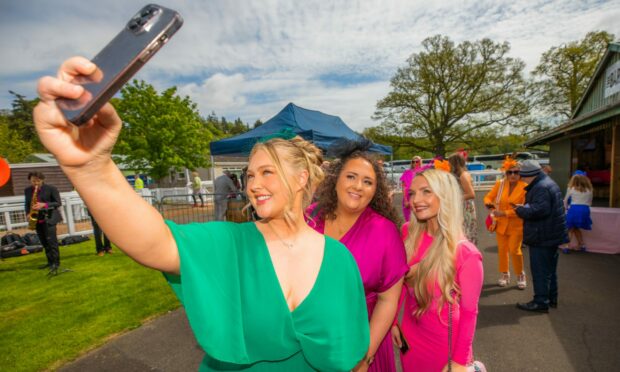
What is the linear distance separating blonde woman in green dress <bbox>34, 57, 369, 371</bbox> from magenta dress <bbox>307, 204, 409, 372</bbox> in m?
0.46

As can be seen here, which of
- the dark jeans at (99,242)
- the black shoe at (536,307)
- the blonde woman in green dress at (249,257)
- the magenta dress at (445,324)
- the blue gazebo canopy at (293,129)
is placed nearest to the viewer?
the blonde woman in green dress at (249,257)

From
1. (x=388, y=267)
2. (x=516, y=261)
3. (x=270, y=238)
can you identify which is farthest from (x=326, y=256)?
(x=516, y=261)

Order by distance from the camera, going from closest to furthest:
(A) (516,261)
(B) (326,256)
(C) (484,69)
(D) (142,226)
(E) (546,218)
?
(D) (142,226) < (B) (326,256) < (E) (546,218) < (A) (516,261) < (C) (484,69)

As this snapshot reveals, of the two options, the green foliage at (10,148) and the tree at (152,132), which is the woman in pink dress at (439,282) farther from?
the green foliage at (10,148)

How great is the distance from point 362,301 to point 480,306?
3951 mm

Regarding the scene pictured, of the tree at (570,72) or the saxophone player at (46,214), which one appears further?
the tree at (570,72)

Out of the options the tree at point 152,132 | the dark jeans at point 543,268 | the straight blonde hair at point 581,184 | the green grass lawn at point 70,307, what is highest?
the tree at point 152,132

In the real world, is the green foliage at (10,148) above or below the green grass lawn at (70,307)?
above

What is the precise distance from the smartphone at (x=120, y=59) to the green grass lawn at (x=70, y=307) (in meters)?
4.01

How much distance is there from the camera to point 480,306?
432cm

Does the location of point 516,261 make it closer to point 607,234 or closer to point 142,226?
point 607,234

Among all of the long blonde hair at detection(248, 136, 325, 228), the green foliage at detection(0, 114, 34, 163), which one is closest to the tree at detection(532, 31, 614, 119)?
the long blonde hair at detection(248, 136, 325, 228)

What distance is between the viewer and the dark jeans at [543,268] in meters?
4.00

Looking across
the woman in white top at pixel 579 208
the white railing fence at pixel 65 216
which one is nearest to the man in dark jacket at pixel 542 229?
the woman in white top at pixel 579 208
